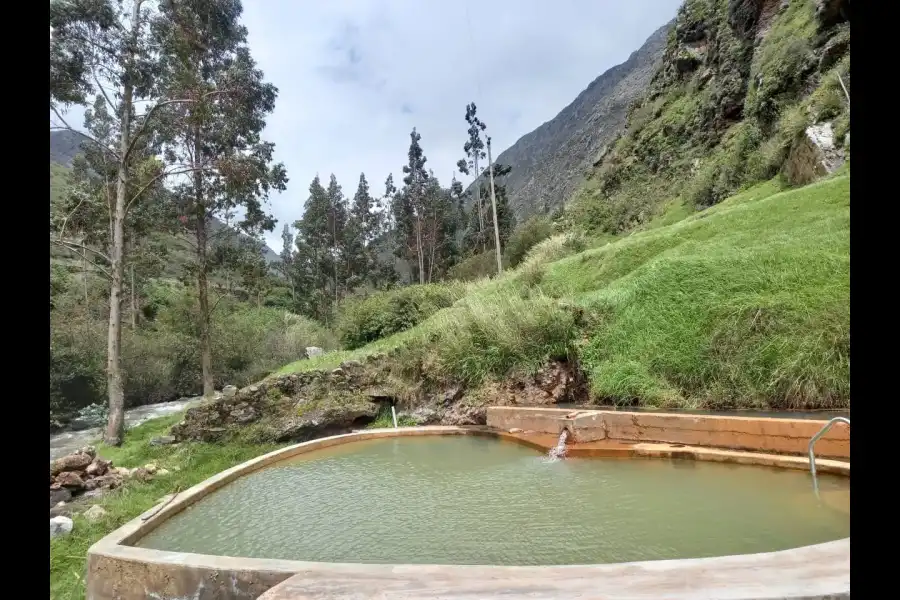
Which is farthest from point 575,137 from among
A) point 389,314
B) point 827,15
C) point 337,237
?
point 389,314

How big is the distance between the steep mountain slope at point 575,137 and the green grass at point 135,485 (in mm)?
31861

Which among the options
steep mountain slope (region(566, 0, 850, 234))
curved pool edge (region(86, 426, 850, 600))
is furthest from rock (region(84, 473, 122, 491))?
steep mountain slope (region(566, 0, 850, 234))

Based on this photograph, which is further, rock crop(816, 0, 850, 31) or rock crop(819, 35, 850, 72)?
rock crop(819, 35, 850, 72)

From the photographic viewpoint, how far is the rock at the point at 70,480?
4.58 meters

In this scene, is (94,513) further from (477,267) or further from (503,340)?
(477,267)

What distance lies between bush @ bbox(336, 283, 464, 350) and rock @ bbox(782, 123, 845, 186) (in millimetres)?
7425

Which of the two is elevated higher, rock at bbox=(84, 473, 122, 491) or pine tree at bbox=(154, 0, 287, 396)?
pine tree at bbox=(154, 0, 287, 396)

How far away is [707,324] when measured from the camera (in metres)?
5.59

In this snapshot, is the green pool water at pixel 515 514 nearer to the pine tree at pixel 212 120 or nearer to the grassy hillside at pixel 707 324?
the grassy hillside at pixel 707 324

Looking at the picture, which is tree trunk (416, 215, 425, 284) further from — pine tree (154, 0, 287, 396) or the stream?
the stream

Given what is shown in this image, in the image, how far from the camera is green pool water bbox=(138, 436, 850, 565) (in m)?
2.45
